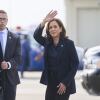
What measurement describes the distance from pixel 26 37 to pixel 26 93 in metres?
9.49

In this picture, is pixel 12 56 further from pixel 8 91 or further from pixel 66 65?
pixel 66 65

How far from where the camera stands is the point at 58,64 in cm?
733

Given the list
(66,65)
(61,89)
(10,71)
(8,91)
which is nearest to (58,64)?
(66,65)

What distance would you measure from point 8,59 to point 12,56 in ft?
0.34

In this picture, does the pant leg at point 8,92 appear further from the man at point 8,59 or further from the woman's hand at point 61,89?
the woman's hand at point 61,89

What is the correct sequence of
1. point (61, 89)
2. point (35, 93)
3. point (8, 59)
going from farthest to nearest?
point (35, 93)
point (8, 59)
point (61, 89)

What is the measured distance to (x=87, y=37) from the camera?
88.4 ft

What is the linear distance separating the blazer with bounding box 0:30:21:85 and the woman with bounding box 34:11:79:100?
1.48 feet

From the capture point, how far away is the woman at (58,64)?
289 inches

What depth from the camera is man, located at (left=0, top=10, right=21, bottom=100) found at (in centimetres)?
756

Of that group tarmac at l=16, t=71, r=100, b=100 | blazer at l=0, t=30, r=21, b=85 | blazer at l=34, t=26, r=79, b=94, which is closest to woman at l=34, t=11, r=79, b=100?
blazer at l=34, t=26, r=79, b=94

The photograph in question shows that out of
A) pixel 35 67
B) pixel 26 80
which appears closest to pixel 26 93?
pixel 26 80

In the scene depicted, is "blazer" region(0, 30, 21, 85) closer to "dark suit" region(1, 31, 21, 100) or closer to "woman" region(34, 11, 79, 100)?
"dark suit" region(1, 31, 21, 100)

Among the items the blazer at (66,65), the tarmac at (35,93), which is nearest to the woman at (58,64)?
the blazer at (66,65)
